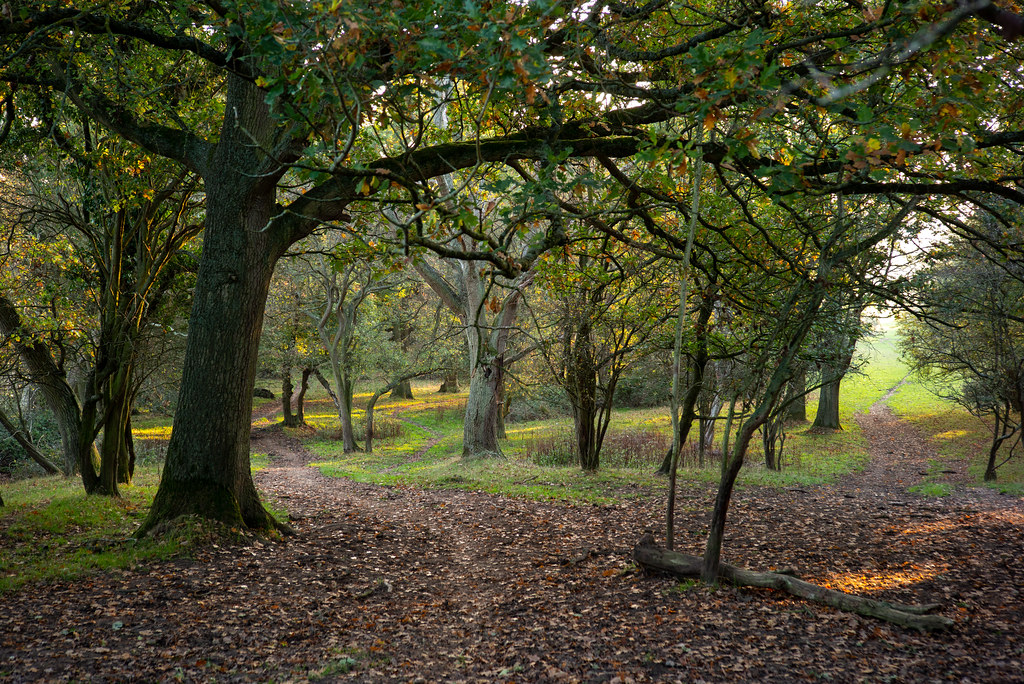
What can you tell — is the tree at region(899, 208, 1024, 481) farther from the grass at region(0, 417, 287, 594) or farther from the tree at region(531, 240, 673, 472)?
the grass at region(0, 417, 287, 594)

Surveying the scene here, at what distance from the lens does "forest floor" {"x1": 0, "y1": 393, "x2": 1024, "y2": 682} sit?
436cm

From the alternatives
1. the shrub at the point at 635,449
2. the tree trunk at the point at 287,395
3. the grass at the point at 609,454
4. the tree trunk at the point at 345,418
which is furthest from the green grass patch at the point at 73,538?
the tree trunk at the point at 287,395

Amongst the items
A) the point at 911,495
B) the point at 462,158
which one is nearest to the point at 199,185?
the point at 462,158

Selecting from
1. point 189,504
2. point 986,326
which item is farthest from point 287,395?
Answer: point 986,326

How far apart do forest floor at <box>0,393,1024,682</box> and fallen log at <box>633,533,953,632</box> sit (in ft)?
0.33

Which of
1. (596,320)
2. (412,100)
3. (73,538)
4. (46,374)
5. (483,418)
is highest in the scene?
(412,100)

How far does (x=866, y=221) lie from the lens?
716 centimetres

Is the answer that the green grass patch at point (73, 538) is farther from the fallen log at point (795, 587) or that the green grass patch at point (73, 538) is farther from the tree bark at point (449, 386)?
the tree bark at point (449, 386)

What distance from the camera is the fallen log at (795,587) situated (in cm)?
479

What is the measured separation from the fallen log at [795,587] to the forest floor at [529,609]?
0.33 feet

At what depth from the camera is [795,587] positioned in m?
5.55

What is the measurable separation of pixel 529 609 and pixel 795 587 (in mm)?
2483

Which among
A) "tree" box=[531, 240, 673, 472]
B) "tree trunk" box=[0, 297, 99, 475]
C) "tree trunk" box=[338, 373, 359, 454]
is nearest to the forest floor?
"tree" box=[531, 240, 673, 472]

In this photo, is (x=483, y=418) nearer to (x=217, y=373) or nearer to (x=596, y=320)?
(x=596, y=320)
